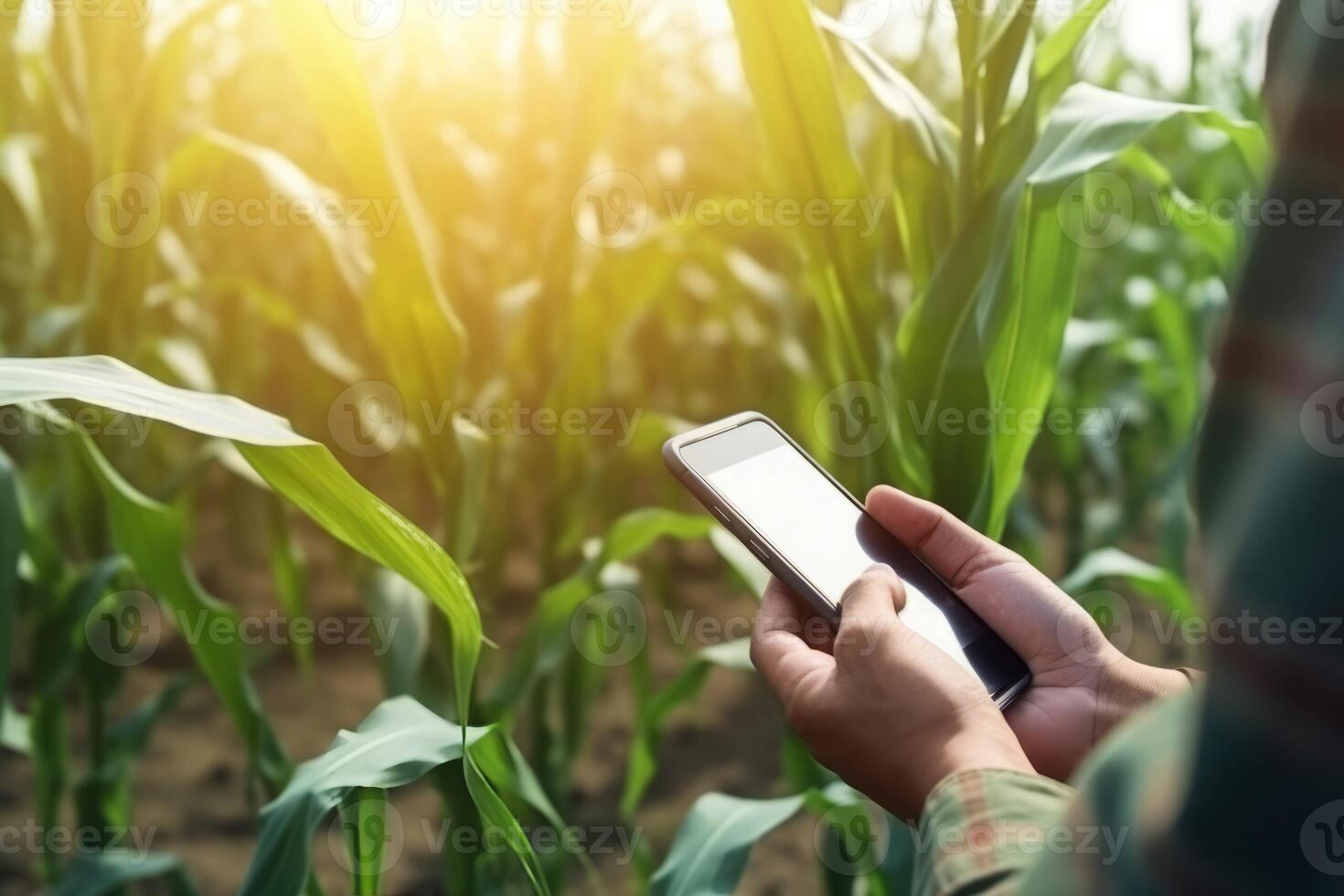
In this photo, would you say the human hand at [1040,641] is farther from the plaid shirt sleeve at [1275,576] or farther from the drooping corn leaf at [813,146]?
the plaid shirt sleeve at [1275,576]

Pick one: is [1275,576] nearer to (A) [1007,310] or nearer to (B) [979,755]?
(B) [979,755]

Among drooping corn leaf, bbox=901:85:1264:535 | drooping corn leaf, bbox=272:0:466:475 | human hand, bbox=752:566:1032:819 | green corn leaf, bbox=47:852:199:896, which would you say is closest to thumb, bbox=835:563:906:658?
human hand, bbox=752:566:1032:819

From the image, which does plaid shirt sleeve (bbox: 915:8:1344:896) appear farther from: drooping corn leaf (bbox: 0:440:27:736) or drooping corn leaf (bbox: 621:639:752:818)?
drooping corn leaf (bbox: 0:440:27:736)

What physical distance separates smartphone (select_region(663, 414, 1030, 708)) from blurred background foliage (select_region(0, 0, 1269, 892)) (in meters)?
0.06

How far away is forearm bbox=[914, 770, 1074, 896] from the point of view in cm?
36

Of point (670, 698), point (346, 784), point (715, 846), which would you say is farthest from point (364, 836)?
point (670, 698)

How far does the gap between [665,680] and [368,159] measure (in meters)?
1.30

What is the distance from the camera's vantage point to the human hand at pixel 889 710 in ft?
1.47

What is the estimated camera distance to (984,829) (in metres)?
0.37

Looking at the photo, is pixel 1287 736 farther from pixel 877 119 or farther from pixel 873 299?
pixel 877 119

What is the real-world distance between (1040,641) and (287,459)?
0.46 meters

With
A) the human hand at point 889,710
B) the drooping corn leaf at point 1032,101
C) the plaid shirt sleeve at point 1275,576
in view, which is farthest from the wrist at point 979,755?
the drooping corn leaf at point 1032,101

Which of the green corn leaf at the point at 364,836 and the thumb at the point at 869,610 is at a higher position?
the thumb at the point at 869,610

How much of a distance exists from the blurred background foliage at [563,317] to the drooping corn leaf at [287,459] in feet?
0.05
